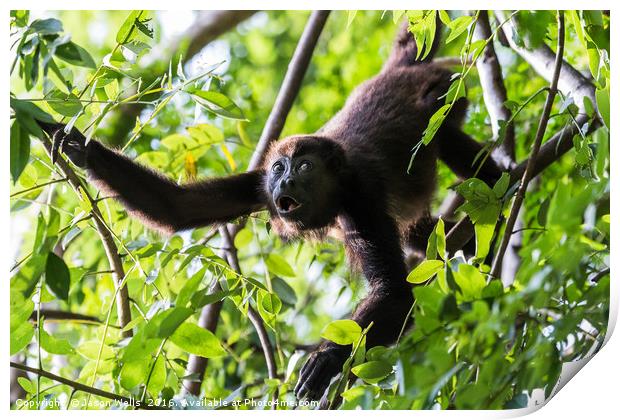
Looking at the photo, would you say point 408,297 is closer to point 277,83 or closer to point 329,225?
point 329,225

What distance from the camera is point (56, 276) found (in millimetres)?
2236

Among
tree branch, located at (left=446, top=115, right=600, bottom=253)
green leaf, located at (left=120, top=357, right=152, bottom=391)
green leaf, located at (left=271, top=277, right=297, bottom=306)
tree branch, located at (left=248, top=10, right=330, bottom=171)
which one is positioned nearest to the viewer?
green leaf, located at (left=120, top=357, right=152, bottom=391)

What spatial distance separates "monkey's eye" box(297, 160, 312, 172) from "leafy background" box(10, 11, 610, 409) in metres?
0.39

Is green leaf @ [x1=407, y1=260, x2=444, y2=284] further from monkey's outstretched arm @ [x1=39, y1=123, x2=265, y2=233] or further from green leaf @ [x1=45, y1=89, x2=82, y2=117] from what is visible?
monkey's outstretched arm @ [x1=39, y1=123, x2=265, y2=233]

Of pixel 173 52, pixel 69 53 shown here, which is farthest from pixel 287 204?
pixel 69 53

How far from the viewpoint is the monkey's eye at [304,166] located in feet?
13.5

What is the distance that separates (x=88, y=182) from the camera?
11.5 feet

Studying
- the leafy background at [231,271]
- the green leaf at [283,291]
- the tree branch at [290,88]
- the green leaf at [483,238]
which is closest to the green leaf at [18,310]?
the leafy background at [231,271]

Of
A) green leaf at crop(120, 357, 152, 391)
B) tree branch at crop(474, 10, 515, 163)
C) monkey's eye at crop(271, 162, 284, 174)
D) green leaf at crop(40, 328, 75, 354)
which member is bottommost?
green leaf at crop(40, 328, 75, 354)

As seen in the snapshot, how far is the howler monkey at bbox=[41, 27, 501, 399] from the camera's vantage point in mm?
3570

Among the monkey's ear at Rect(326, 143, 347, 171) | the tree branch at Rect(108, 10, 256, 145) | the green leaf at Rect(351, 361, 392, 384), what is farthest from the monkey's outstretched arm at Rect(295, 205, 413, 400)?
the tree branch at Rect(108, 10, 256, 145)

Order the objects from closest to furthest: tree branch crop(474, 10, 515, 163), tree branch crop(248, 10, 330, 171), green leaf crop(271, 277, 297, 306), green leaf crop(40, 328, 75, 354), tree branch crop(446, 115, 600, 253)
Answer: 1. green leaf crop(40, 328, 75, 354)
2. tree branch crop(446, 115, 600, 253)
3. green leaf crop(271, 277, 297, 306)
4. tree branch crop(474, 10, 515, 163)
5. tree branch crop(248, 10, 330, 171)

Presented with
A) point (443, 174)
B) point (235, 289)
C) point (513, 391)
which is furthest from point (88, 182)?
point (443, 174)
